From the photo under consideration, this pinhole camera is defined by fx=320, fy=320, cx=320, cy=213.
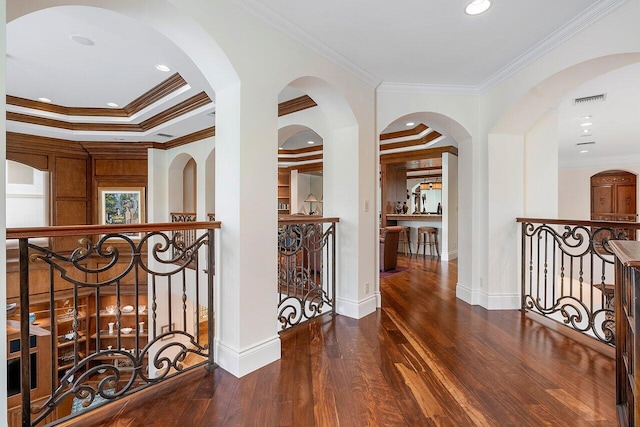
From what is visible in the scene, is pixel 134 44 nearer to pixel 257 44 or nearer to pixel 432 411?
pixel 257 44

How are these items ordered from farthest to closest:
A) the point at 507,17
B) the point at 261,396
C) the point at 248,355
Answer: the point at 507,17
the point at 248,355
the point at 261,396

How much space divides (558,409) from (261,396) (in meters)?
1.72

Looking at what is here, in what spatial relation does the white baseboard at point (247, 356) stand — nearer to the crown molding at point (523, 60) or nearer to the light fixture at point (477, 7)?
the light fixture at point (477, 7)

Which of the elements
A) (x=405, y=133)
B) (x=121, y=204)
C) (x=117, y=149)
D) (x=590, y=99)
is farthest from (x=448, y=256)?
(x=117, y=149)

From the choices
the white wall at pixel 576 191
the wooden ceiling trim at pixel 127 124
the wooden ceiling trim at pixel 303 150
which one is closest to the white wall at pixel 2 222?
the wooden ceiling trim at pixel 127 124

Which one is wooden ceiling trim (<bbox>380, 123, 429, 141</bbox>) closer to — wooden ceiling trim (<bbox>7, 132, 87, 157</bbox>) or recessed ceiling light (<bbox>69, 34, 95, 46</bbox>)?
recessed ceiling light (<bbox>69, 34, 95, 46</bbox>)

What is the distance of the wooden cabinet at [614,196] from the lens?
9.55m

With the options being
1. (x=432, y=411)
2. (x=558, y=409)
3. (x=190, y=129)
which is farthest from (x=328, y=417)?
(x=190, y=129)

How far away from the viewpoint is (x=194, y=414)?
179cm

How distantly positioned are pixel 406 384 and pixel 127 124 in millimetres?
6435

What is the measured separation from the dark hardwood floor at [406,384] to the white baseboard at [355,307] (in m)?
0.25

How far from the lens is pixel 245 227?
7.55 feet

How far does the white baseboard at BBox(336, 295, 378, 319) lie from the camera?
3.38 m

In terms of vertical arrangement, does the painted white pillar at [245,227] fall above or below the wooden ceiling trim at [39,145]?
below
